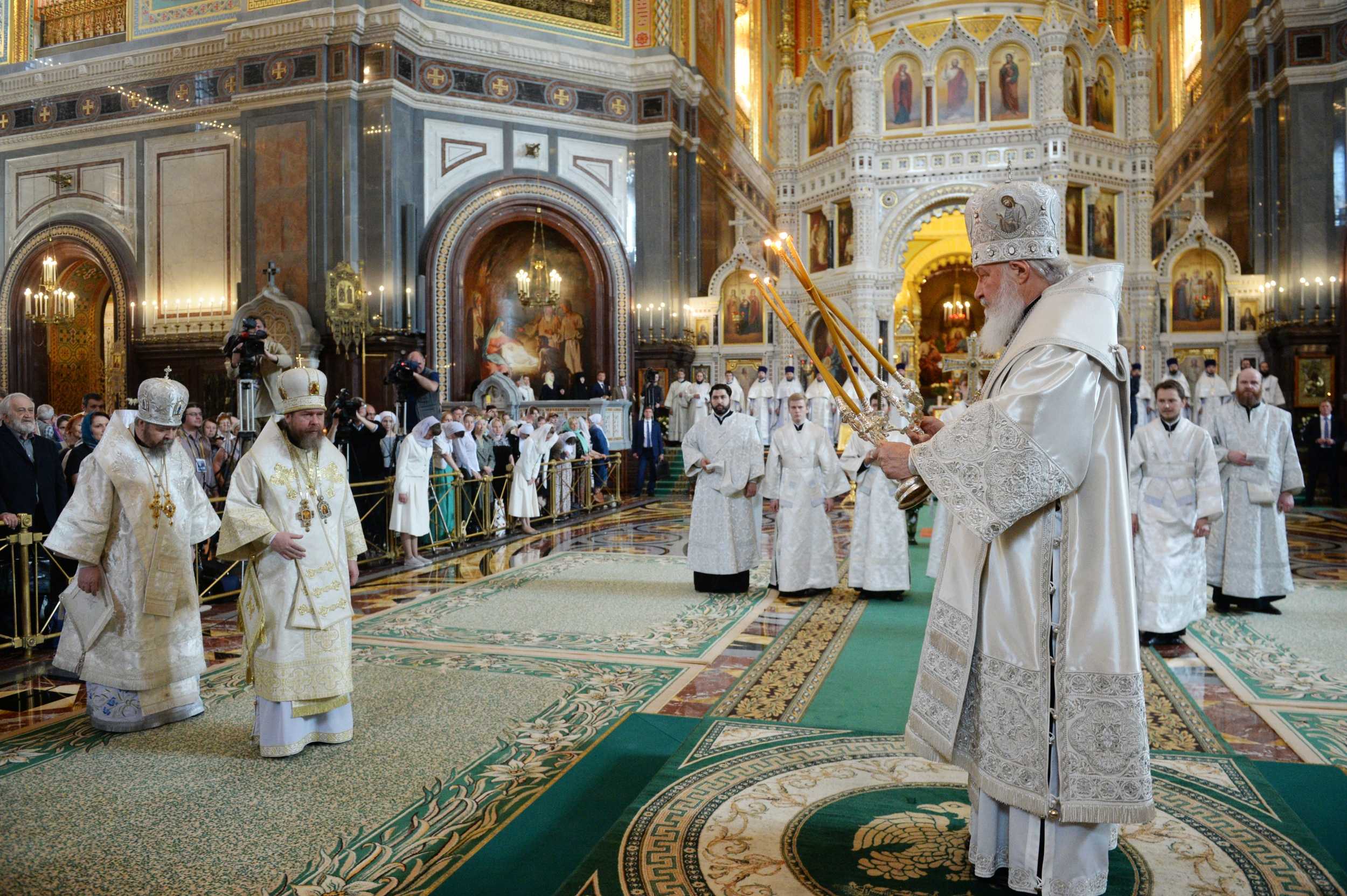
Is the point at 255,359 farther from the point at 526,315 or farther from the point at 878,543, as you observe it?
the point at 526,315

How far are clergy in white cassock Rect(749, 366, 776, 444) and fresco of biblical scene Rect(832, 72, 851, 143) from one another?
290 inches

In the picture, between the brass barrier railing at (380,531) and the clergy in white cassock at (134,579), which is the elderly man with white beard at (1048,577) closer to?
the brass barrier railing at (380,531)

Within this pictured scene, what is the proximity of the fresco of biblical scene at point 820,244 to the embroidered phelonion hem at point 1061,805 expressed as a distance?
21.2 meters

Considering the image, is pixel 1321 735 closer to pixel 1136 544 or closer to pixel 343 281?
pixel 1136 544

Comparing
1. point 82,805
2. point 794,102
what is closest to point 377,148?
point 794,102

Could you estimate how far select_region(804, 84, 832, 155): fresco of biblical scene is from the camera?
23.5 metres

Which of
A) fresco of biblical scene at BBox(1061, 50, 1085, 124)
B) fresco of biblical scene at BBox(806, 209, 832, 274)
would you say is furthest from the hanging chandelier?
fresco of biblical scene at BBox(1061, 50, 1085, 124)

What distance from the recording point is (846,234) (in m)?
22.7

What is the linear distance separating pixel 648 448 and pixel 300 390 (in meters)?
12.8

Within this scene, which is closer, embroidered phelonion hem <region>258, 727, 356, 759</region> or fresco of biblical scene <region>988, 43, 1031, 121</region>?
embroidered phelonion hem <region>258, 727, 356, 759</region>

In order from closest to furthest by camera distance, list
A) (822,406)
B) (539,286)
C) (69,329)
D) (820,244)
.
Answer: (539,286)
(822,406)
(69,329)
(820,244)

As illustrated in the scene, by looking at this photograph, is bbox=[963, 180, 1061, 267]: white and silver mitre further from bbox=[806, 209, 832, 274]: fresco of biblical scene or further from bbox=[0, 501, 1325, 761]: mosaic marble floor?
bbox=[806, 209, 832, 274]: fresco of biblical scene

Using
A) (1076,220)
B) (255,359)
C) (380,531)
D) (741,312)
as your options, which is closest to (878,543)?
(380,531)

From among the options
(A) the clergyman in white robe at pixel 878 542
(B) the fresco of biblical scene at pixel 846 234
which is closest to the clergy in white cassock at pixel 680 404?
(B) the fresco of biblical scene at pixel 846 234
